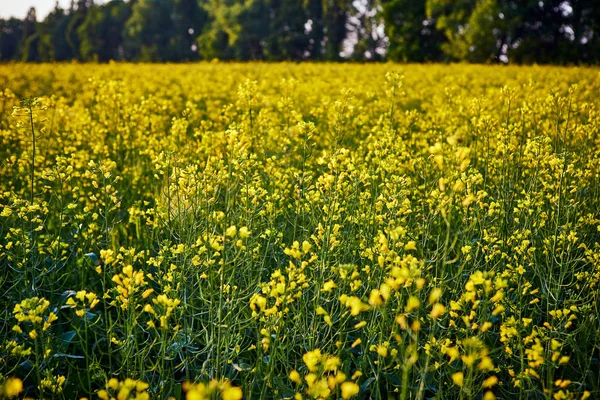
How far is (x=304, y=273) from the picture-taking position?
139 inches

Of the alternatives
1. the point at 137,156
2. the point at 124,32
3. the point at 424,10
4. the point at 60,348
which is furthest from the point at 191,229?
Answer: the point at 124,32

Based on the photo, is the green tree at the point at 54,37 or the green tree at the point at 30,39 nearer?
the green tree at the point at 54,37

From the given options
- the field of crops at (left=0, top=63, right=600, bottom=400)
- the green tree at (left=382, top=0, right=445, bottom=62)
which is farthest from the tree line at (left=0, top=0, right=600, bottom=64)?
the field of crops at (left=0, top=63, right=600, bottom=400)

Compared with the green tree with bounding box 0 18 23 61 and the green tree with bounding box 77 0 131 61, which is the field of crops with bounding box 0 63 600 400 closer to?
the green tree with bounding box 77 0 131 61

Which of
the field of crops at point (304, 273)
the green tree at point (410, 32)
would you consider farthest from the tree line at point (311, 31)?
the field of crops at point (304, 273)

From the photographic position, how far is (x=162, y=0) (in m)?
54.2

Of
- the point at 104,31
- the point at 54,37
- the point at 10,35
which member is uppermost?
the point at 10,35

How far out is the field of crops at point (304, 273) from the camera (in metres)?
2.35

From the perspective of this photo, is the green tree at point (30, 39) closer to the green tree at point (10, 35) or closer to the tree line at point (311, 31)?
the tree line at point (311, 31)

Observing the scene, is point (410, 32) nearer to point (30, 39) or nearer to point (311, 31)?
point (311, 31)

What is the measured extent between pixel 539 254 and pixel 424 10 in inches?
1346

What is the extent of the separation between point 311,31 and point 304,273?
42.6m

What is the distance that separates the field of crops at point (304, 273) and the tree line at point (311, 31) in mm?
17453

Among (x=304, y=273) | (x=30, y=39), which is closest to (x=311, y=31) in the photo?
(x=30, y=39)
